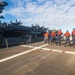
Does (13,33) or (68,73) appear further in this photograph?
(13,33)

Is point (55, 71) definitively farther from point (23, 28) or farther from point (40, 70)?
point (23, 28)

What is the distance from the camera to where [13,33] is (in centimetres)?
3011

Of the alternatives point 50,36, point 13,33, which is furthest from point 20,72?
point 13,33

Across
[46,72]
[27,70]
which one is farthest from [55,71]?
[27,70]

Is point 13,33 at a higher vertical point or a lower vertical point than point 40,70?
higher

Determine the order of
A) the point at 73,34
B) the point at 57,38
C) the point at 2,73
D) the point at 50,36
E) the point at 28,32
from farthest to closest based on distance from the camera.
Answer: the point at 28,32 → the point at 50,36 → the point at 57,38 → the point at 73,34 → the point at 2,73

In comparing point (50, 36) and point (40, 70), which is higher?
point (50, 36)

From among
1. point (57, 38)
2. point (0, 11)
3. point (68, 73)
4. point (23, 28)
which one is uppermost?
point (0, 11)

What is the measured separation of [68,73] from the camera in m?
5.56

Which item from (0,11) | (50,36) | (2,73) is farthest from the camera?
(0,11)

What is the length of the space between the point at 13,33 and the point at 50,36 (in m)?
14.0

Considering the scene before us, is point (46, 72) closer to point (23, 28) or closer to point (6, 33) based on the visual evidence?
point (6, 33)

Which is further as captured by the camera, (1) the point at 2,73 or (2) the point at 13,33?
(2) the point at 13,33

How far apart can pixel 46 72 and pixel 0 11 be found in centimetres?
2714
